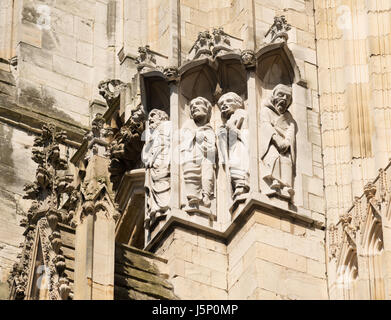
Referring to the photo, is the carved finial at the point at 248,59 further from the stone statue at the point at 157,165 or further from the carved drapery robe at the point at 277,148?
the stone statue at the point at 157,165

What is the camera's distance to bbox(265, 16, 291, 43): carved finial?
90.2 ft

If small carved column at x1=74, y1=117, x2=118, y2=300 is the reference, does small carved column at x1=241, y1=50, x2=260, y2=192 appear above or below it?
above

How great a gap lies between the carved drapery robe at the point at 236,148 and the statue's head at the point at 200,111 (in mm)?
307

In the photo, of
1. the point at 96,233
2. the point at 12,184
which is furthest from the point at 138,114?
the point at 96,233

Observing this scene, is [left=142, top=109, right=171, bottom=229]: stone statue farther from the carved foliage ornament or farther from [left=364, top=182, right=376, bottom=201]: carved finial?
[left=364, top=182, right=376, bottom=201]: carved finial

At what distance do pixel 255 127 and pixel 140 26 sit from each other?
745cm

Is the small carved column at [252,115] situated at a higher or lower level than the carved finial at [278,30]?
lower

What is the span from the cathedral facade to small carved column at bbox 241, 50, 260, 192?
0.02 metres

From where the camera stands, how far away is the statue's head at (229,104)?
27.3 metres

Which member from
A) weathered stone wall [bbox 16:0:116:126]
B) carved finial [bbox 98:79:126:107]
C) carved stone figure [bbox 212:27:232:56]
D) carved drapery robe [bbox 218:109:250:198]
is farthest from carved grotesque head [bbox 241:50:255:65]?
weathered stone wall [bbox 16:0:116:126]

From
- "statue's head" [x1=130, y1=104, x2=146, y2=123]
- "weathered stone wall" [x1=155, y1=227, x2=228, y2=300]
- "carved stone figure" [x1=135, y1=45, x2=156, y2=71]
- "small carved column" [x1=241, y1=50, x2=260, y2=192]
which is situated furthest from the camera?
"statue's head" [x1=130, y1=104, x2=146, y2=123]

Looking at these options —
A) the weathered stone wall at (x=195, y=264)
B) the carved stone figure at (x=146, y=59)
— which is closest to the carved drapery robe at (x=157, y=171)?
the weathered stone wall at (x=195, y=264)
